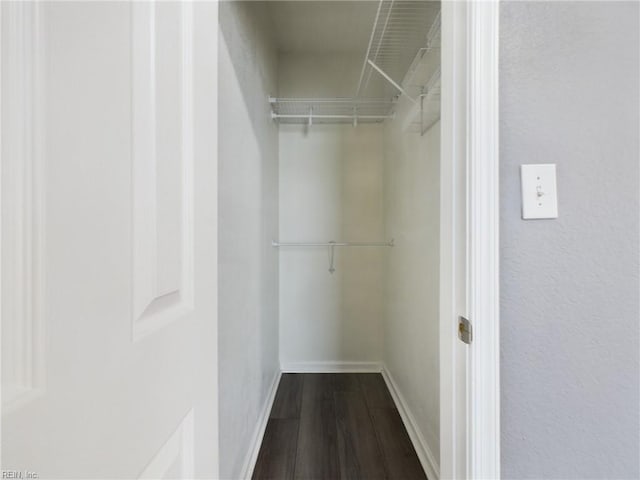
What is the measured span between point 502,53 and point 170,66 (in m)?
0.69

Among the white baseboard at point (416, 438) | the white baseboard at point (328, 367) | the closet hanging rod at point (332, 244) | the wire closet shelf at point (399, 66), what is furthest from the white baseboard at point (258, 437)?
the wire closet shelf at point (399, 66)

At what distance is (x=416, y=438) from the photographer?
1776 mm

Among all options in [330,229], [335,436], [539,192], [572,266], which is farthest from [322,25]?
[335,436]

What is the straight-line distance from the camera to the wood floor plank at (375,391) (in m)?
2.21

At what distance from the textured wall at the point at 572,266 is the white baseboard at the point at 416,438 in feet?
3.16

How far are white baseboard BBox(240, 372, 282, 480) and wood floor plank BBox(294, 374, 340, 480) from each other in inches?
8.5

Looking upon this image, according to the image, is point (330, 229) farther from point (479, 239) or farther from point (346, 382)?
point (479, 239)

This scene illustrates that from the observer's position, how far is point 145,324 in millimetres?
424

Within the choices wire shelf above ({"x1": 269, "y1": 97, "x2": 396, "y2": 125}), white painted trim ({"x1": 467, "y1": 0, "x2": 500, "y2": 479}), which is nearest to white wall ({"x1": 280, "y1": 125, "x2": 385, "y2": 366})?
wire shelf above ({"x1": 269, "y1": 97, "x2": 396, "y2": 125})

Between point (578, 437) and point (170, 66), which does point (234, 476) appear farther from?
point (170, 66)

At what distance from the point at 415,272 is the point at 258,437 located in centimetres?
128

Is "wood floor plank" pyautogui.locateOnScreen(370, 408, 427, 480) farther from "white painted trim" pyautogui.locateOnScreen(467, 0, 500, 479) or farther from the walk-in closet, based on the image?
"white painted trim" pyautogui.locateOnScreen(467, 0, 500, 479)

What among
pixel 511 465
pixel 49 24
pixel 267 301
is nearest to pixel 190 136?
pixel 49 24

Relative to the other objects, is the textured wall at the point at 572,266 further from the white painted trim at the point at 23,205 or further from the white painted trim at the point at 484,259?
the white painted trim at the point at 23,205
